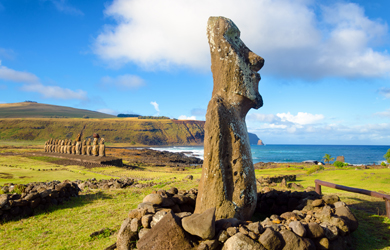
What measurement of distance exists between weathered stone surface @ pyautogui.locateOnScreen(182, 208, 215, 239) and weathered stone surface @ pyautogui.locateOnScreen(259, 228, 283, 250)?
81 centimetres

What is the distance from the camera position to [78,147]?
30.2m

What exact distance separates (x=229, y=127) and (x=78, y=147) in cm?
2873

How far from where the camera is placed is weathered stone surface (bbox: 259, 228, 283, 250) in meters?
3.91

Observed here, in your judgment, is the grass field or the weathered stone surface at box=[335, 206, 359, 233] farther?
the grass field

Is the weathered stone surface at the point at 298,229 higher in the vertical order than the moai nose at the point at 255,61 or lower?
lower

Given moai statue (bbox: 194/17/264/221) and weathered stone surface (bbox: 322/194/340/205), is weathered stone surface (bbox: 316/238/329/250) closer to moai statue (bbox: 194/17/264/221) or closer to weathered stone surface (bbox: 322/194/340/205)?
moai statue (bbox: 194/17/264/221)

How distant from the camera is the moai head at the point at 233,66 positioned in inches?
247

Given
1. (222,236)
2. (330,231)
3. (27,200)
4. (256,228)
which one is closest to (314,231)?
(330,231)

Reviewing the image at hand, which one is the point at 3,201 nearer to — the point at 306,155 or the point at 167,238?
the point at 167,238

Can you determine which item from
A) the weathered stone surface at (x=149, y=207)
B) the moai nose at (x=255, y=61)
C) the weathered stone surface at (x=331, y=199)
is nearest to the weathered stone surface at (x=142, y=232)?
the weathered stone surface at (x=149, y=207)

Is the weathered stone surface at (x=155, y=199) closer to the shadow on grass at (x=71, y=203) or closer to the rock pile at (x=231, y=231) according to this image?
the rock pile at (x=231, y=231)

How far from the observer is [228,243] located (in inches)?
156

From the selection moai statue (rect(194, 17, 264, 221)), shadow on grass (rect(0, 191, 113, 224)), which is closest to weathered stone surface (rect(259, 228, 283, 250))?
moai statue (rect(194, 17, 264, 221))

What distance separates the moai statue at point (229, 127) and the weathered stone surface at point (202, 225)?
1.47m
